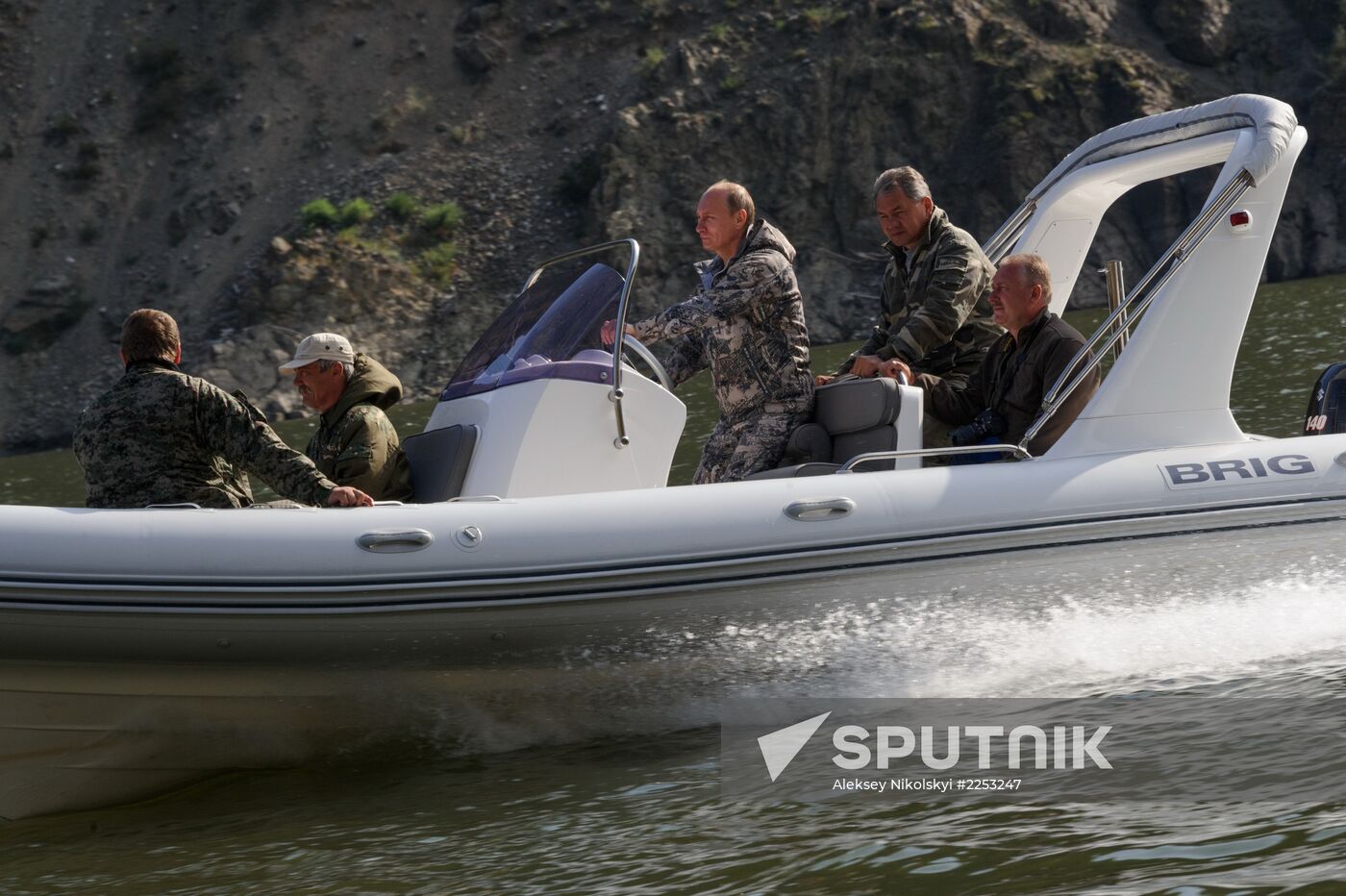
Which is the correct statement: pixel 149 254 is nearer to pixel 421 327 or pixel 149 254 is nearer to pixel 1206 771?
pixel 421 327

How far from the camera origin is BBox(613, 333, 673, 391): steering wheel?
566 cm

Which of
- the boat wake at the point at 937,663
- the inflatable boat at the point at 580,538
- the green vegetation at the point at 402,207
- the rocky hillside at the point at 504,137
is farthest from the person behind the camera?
the green vegetation at the point at 402,207

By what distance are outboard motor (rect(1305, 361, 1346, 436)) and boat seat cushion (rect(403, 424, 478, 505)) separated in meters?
3.47

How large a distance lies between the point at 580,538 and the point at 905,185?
6.98ft

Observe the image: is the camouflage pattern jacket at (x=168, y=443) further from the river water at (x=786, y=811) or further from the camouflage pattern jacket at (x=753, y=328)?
the camouflage pattern jacket at (x=753, y=328)

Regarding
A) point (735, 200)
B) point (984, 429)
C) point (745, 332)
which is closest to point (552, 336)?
point (745, 332)

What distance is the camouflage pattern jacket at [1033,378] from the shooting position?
554 cm

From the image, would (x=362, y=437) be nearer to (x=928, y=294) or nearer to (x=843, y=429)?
(x=843, y=429)

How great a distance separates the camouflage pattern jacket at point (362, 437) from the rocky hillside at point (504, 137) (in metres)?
26.6

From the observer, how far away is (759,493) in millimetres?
5078

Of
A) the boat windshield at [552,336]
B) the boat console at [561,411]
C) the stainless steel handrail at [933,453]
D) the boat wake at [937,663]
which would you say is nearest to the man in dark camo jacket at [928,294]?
the stainless steel handrail at [933,453]

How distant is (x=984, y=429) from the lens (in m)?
5.69

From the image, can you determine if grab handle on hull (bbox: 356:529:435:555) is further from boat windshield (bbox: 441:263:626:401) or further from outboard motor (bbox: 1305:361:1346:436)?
outboard motor (bbox: 1305:361:1346:436)

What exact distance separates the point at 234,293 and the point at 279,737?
2965cm
